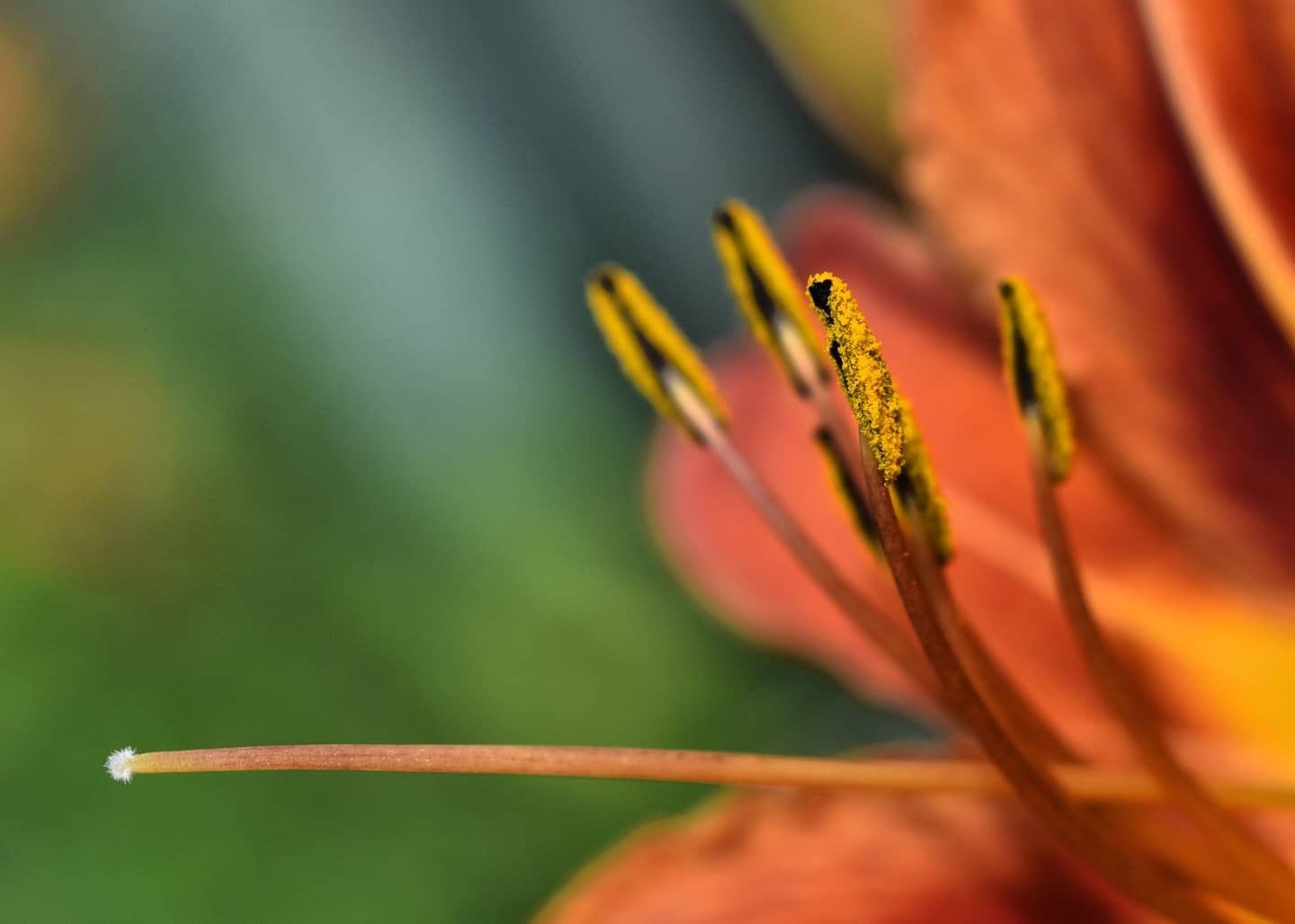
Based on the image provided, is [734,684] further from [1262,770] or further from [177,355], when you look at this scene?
[177,355]

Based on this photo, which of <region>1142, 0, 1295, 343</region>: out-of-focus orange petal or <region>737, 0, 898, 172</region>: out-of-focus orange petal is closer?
<region>1142, 0, 1295, 343</region>: out-of-focus orange petal

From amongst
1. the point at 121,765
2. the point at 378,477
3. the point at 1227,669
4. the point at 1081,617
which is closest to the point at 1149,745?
the point at 1081,617

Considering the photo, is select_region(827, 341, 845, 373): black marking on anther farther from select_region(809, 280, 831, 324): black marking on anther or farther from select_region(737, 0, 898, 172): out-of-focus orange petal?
select_region(737, 0, 898, 172): out-of-focus orange petal

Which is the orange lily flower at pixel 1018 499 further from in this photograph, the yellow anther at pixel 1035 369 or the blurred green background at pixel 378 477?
the blurred green background at pixel 378 477

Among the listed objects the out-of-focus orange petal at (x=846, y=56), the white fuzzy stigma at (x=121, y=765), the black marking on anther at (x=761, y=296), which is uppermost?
the out-of-focus orange petal at (x=846, y=56)

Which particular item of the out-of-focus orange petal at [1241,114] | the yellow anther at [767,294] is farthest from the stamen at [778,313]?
the out-of-focus orange petal at [1241,114]

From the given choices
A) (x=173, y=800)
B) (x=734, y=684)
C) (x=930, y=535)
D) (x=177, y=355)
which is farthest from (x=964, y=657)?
(x=177, y=355)

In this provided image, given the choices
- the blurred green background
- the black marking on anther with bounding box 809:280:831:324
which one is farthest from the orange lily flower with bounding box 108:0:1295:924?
the blurred green background
